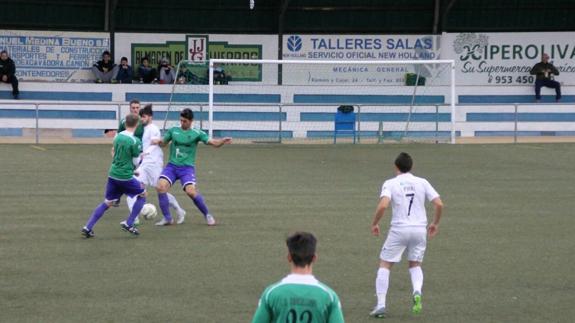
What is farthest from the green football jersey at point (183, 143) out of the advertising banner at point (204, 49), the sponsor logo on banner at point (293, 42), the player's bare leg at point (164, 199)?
the sponsor logo on banner at point (293, 42)

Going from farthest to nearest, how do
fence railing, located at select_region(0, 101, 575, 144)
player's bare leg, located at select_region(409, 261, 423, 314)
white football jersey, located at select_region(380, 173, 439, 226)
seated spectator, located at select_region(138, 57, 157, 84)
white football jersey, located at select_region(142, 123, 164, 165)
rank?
seated spectator, located at select_region(138, 57, 157, 84)
fence railing, located at select_region(0, 101, 575, 144)
white football jersey, located at select_region(142, 123, 164, 165)
white football jersey, located at select_region(380, 173, 439, 226)
player's bare leg, located at select_region(409, 261, 423, 314)

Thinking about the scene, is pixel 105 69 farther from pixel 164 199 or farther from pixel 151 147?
pixel 164 199

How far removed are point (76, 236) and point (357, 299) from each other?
5.49 metres

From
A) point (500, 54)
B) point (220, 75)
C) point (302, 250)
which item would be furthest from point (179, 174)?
point (500, 54)

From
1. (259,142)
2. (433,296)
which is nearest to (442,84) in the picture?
(259,142)

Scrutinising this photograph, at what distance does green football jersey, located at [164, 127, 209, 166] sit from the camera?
16.3 m

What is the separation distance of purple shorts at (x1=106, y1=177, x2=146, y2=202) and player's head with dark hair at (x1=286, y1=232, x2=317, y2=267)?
29.6 ft

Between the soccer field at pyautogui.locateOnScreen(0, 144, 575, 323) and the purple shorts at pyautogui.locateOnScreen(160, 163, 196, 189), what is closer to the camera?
the soccer field at pyautogui.locateOnScreen(0, 144, 575, 323)

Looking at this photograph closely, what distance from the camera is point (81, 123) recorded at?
116 feet

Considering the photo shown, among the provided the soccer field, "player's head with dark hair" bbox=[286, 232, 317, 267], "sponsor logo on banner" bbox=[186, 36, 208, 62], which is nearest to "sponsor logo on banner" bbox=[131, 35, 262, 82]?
"sponsor logo on banner" bbox=[186, 36, 208, 62]

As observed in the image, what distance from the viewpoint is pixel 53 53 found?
128ft

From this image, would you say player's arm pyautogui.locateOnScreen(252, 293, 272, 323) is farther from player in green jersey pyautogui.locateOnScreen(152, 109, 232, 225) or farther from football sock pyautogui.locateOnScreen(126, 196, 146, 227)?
player in green jersey pyautogui.locateOnScreen(152, 109, 232, 225)

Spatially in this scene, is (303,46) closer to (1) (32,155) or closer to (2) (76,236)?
(1) (32,155)

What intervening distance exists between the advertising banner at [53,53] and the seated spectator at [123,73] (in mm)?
1316
